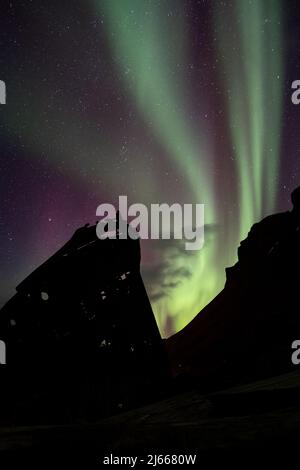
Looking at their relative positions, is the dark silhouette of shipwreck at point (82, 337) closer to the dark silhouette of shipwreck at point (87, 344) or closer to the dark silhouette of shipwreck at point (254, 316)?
the dark silhouette of shipwreck at point (87, 344)

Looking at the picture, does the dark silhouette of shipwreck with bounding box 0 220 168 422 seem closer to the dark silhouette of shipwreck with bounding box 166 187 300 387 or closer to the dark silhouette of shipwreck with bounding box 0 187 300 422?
the dark silhouette of shipwreck with bounding box 0 187 300 422

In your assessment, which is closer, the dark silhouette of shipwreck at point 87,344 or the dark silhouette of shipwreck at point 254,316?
the dark silhouette of shipwreck at point 87,344

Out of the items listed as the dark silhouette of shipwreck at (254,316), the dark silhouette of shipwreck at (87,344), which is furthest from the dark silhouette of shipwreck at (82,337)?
the dark silhouette of shipwreck at (254,316)

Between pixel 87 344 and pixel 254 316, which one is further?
pixel 254 316

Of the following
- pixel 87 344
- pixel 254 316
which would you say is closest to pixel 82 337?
pixel 87 344

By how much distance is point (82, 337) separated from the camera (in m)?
8.46

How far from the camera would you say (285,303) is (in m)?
13.9

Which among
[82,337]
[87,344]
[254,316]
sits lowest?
[87,344]

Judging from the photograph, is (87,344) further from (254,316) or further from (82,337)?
(254,316)

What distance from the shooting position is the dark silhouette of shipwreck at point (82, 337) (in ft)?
26.5

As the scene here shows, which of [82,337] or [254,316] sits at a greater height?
[254,316]

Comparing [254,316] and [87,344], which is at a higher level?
[254,316]

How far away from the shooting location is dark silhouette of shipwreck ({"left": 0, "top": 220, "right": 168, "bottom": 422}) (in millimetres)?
8070
